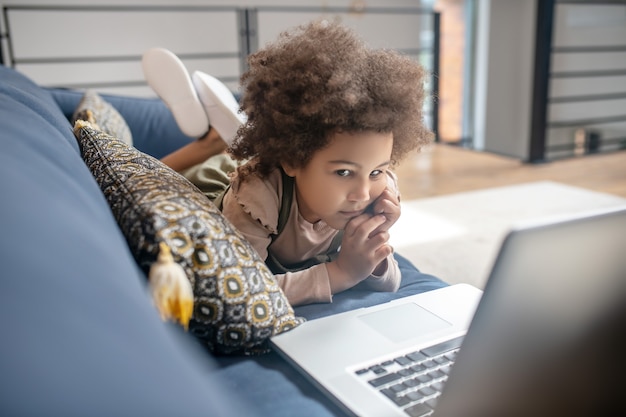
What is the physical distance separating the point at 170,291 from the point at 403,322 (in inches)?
13.8

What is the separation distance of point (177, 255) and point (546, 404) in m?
0.40

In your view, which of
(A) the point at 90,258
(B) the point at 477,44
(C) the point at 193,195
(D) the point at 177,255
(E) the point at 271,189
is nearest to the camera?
(A) the point at 90,258

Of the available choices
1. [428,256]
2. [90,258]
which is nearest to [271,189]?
[90,258]

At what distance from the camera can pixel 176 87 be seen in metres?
1.47

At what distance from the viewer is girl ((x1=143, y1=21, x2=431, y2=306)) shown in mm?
815

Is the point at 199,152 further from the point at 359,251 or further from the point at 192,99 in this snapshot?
the point at 359,251

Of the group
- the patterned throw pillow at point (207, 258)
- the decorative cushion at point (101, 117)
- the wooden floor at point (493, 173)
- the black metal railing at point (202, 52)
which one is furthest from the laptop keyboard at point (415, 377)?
the black metal railing at point (202, 52)

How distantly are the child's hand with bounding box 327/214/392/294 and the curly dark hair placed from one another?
0.13 metres

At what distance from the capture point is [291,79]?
83 centimetres

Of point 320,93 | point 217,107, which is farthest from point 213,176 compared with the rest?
point 320,93

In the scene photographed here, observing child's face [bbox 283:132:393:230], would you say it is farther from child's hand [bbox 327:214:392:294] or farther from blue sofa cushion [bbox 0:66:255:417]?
blue sofa cushion [bbox 0:66:255:417]

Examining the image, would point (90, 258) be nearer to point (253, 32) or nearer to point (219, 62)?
point (253, 32)

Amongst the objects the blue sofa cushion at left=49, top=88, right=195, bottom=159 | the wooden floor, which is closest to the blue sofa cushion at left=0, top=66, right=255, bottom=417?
the blue sofa cushion at left=49, top=88, right=195, bottom=159

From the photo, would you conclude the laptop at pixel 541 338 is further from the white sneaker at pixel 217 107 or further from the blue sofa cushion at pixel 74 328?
the white sneaker at pixel 217 107
